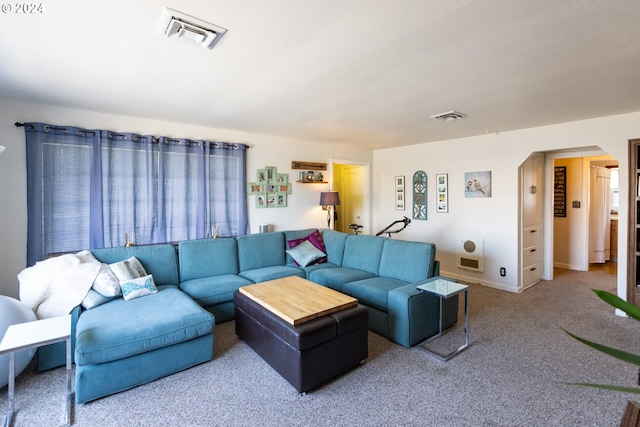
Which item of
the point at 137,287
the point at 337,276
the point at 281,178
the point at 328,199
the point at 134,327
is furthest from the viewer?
the point at 328,199

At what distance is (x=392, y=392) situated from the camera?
7.47ft

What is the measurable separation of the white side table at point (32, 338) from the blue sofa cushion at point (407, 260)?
2936 mm

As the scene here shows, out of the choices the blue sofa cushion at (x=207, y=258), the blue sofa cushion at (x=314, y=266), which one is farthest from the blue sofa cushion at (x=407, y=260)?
the blue sofa cushion at (x=207, y=258)

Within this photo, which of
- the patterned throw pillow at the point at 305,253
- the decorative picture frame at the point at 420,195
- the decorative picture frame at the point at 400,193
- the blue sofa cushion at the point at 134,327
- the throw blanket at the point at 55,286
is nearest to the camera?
the blue sofa cushion at the point at 134,327

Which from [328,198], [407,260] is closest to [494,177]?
[407,260]

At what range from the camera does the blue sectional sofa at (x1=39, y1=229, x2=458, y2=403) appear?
2.28 metres

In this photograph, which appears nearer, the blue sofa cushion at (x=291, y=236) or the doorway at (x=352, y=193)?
the blue sofa cushion at (x=291, y=236)

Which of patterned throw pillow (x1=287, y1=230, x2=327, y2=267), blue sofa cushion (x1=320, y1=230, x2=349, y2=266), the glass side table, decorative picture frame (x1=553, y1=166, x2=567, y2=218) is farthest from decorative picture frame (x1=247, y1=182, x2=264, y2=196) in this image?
decorative picture frame (x1=553, y1=166, x2=567, y2=218)

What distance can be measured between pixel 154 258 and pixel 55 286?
934 mm

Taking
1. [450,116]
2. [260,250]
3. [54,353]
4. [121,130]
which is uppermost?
[450,116]

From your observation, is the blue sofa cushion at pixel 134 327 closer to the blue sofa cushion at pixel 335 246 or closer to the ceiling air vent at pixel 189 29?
the ceiling air vent at pixel 189 29

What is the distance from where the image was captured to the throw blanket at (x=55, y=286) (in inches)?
105

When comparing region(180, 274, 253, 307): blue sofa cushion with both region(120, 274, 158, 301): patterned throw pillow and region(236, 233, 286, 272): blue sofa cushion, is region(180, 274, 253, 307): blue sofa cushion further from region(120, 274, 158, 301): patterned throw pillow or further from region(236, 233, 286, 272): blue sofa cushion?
region(236, 233, 286, 272): blue sofa cushion

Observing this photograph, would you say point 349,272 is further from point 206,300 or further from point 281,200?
point 281,200
